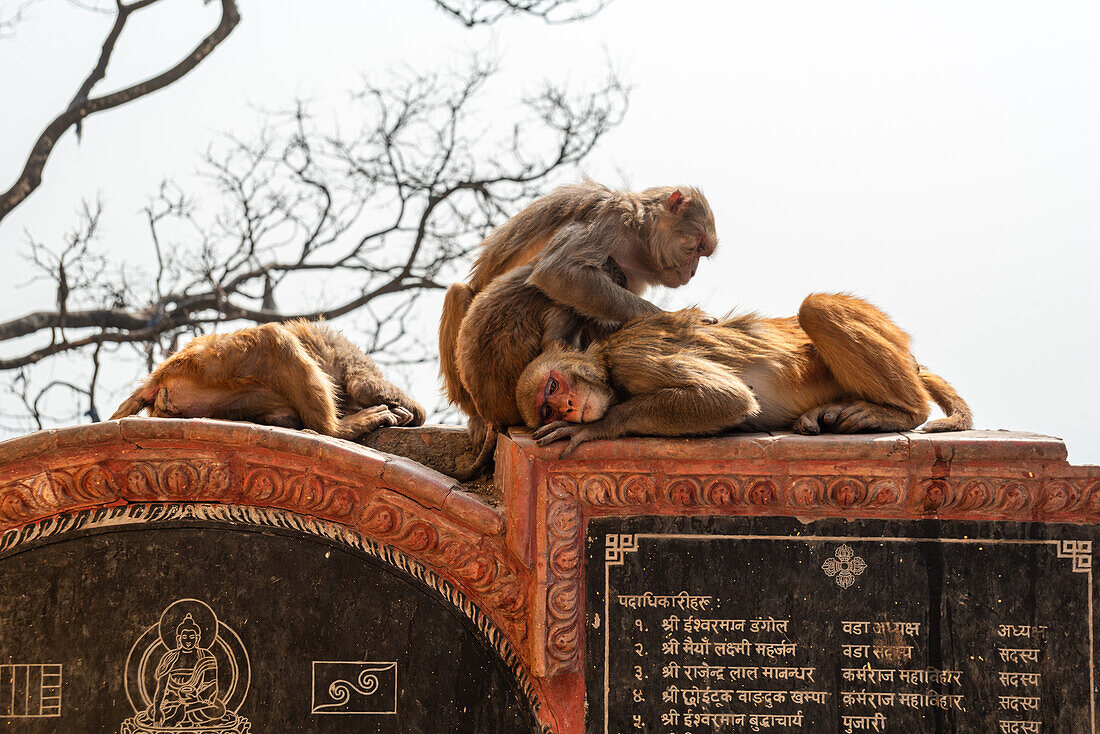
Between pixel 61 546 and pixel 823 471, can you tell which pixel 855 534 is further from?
pixel 61 546

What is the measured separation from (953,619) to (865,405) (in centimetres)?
92

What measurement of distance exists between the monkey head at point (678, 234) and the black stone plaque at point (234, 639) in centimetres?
181

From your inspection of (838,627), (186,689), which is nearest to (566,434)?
(838,627)

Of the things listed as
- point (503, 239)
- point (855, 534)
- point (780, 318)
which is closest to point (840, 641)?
point (855, 534)

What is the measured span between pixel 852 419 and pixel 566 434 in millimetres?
1217

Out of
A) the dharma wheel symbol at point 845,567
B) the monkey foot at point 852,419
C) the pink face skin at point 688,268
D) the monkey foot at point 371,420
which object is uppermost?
the pink face skin at point 688,268

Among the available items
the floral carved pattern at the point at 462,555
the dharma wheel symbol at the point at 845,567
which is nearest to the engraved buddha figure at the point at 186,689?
the floral carved pattern at the point at 462,555

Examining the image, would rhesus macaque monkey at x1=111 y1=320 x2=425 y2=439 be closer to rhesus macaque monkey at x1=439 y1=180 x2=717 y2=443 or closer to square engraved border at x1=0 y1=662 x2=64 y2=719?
rhesus macaque monkey at x1=439 y1=180 x2=717 y2=443

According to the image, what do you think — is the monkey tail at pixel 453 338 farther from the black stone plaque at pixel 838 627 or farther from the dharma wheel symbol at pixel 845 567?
the dharma wheel symbol at pixel 845 567

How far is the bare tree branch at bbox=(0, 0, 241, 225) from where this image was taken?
29.1 ft

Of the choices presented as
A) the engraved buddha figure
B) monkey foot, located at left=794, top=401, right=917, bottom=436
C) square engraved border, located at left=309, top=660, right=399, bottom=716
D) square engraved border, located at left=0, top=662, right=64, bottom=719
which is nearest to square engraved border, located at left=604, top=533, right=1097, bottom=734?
monkey foot, located at left=794, top=401, right=917, bottom=436

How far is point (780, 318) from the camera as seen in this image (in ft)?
14.8

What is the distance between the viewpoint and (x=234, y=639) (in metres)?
3.80

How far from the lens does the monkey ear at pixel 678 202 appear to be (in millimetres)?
4477
